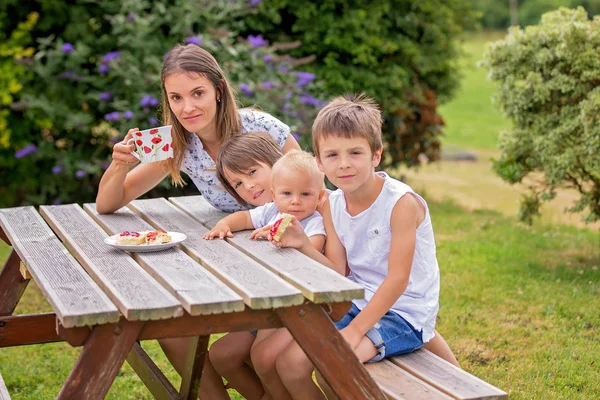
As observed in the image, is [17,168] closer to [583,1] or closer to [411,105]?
[411,105]

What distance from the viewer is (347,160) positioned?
9.40ft

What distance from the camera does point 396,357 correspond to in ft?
9.29

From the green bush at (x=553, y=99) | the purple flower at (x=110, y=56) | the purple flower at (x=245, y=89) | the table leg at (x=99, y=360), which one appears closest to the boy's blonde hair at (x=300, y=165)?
the table leg at (x=99, y=360)

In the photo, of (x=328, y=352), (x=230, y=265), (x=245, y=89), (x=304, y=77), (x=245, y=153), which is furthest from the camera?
(x=304, y=77)

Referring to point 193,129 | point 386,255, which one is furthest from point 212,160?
point 386,255

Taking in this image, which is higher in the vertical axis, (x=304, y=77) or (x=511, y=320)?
(x=304, y=77)

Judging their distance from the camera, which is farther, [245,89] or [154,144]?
[245,89]

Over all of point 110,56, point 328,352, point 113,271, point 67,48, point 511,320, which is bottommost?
point 67,48

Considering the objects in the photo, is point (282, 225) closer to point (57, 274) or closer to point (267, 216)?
point (267, 216)

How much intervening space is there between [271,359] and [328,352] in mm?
533

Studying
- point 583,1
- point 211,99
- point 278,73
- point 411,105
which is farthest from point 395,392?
point 583,1

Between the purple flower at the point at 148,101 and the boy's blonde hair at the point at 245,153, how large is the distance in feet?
10.2

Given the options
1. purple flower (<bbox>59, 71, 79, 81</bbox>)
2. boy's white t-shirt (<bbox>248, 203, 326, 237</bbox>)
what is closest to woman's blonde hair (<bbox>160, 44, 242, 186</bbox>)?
boy's white t-shirt (<bbox>248, 203, 326, 237</bbox>)

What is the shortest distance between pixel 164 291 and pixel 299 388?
0.58 meters
